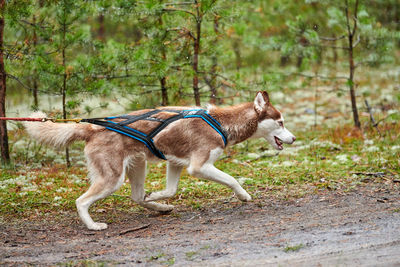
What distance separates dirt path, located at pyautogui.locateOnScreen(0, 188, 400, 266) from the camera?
445 cm

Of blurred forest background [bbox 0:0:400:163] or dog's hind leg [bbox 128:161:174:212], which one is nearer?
dog's hind leg [bbox 128:161:174:212]

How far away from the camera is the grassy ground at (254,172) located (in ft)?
22.8

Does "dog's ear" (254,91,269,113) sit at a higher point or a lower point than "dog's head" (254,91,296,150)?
higher

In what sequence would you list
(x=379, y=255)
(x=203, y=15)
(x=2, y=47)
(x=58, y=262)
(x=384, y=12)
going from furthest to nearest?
(x=384, y=12) < (x=203, y=15) < (x=2, y=47) < (x=58, y=262) < (x=379, y=255)

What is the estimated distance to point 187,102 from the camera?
9.88 metres

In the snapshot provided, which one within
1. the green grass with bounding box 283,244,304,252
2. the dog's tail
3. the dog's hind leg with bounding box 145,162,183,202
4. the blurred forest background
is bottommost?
the green grass with bounding box 283,244,304,252

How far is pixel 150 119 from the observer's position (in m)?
6.18

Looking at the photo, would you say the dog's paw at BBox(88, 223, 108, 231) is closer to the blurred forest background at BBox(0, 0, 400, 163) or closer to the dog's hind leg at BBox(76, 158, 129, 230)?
the dog's hind leg at BBox(76, 158, 129, 230)

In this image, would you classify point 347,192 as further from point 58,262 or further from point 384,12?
point 384,12

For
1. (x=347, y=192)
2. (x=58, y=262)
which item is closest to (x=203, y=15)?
(x=347, y=192)

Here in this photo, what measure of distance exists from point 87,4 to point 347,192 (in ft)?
18.0

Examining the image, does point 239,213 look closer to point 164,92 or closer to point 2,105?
point 164,92

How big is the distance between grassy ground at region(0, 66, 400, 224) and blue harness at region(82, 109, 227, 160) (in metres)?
1.14

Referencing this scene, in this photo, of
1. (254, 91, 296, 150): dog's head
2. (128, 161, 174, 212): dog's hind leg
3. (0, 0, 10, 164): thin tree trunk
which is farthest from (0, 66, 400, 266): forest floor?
(254, 91, 296, 150): dog's head
